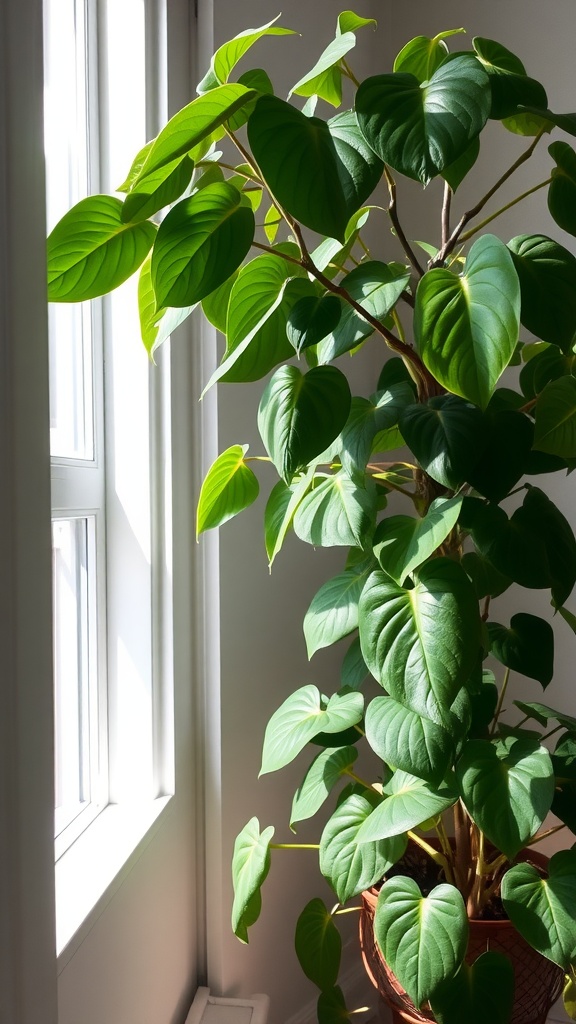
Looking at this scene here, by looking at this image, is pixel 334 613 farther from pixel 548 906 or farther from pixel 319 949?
pixel 319 949

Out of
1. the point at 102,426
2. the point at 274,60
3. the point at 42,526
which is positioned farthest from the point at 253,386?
the point at 42,526

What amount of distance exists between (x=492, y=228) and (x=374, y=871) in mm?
1401

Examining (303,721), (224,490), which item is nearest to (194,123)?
(224,490)

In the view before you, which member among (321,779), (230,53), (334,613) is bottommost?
(321,779)

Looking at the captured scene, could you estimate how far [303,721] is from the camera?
104 cm

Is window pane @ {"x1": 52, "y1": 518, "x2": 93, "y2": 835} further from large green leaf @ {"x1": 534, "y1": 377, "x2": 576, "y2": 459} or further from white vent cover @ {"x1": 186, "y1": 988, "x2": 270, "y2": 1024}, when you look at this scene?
large green leaf @ {"x1": 534, "y1": 377, "x2": 576, "y2": 459}

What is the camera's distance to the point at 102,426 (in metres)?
1.25

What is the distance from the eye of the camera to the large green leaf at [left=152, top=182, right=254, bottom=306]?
758 millimetres

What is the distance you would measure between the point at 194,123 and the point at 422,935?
2.73 ft

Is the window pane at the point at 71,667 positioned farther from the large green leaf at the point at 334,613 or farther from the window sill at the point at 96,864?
the large green leaf at the point at 334,613

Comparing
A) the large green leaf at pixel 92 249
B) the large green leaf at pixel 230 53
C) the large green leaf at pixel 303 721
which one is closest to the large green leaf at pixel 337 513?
the large green leaf at pixel 303 721

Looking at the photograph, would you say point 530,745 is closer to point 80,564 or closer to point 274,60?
point 80,564

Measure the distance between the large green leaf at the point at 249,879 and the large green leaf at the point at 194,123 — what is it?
2.63ft

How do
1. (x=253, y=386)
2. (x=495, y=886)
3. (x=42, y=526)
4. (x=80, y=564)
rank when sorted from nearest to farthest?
(x=42, y=526) → (x=495, y=886) → (x=80, y=564) → (x=253, y=386)
